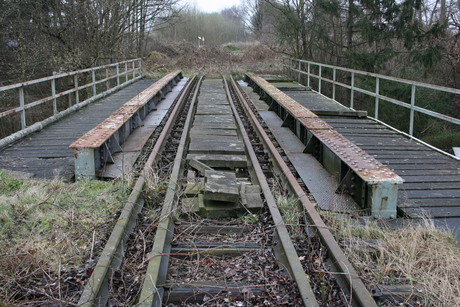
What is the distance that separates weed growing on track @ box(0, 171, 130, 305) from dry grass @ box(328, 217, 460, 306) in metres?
2.07

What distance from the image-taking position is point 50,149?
24.2 ft

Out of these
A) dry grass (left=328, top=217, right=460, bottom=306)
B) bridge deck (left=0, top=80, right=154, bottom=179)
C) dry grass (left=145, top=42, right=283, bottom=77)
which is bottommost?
dry grass (left=328, top=217, right=460, bottom=306)

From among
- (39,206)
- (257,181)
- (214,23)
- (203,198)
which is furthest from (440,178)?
(214,23)

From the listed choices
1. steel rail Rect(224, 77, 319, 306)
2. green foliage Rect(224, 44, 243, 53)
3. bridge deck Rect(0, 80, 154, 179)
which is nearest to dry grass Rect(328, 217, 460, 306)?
steel rail Rect(224, 77, 319, 306)

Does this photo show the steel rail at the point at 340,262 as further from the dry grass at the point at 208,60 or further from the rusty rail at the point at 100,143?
the dry grass at the point at 208,60

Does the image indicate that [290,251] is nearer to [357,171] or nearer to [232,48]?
[357,171]

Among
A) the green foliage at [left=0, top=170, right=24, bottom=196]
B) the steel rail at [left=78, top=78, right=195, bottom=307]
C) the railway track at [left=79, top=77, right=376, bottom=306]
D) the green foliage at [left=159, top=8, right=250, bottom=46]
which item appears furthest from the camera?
the green foliage at [left=159, top=8, right=250, bottom=46]

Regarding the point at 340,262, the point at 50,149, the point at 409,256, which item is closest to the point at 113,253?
the point at 340,262

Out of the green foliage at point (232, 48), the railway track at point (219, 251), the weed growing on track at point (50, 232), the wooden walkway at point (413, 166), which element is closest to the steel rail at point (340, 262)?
Answer: the railway track at point (219, 251)

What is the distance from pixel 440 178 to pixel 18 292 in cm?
491

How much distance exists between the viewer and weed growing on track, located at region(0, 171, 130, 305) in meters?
3.12

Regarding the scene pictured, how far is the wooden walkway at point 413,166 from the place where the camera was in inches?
187

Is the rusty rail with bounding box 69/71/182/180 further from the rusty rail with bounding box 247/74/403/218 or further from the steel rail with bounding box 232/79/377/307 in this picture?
the rusty rail with bounding box 247/74/403/218

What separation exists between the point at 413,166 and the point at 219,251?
12.2ft
